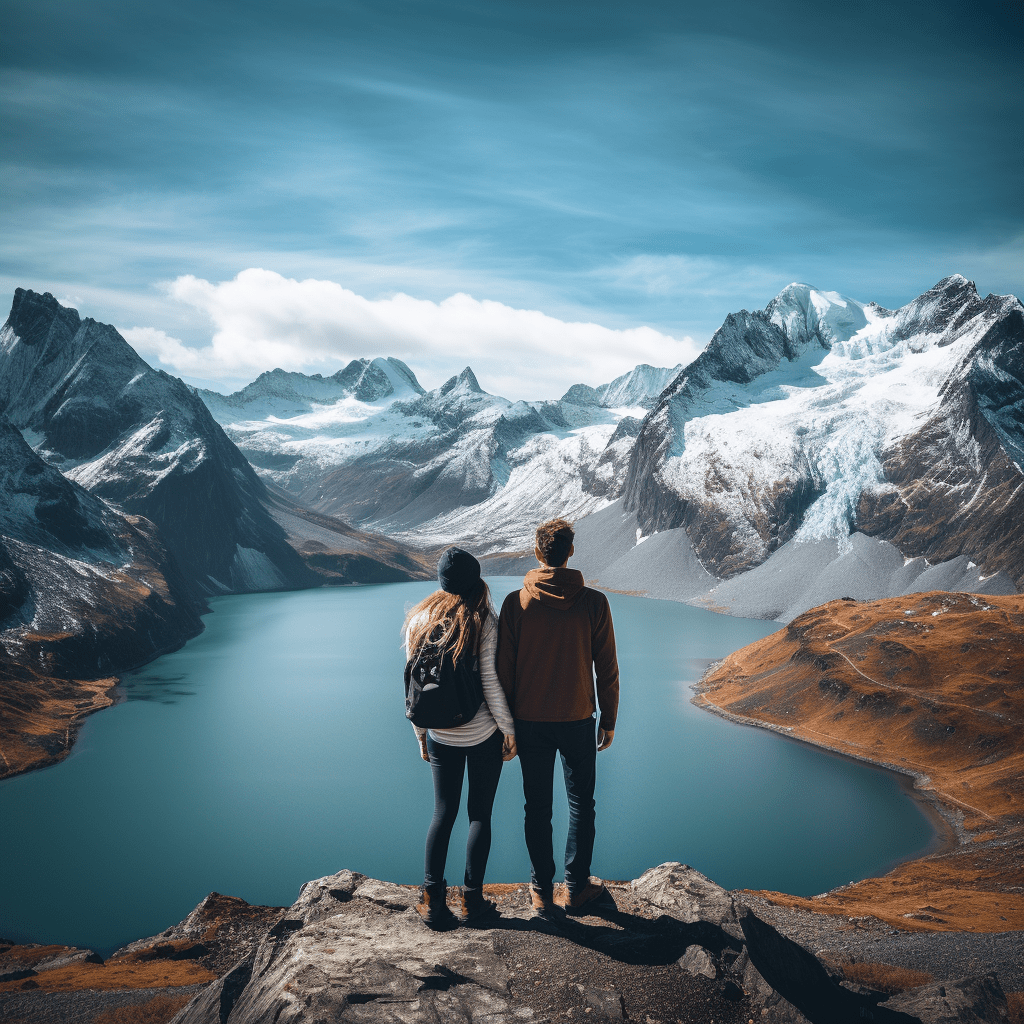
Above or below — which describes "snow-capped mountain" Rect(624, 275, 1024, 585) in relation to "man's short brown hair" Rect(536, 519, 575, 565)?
above

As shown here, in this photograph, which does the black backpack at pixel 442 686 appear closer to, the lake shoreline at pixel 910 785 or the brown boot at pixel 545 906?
the brown boot at pixel 545 906

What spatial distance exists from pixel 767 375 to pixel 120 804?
177034 mm

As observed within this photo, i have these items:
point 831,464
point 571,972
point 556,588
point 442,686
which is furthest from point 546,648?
point 831,464

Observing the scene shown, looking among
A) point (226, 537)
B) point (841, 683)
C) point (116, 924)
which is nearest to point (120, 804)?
point (116, 924)

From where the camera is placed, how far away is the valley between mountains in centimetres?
4678

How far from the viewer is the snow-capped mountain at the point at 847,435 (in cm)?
11306

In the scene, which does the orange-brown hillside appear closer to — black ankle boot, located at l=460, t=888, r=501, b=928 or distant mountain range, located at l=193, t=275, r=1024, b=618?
black ankle boot, located at l=460, t=888, r=501, b=928

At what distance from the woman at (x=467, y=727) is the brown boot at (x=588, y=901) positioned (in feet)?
4.11

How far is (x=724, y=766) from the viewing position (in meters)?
45.2

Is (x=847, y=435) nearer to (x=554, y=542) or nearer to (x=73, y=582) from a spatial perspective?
(x=73, y=582)

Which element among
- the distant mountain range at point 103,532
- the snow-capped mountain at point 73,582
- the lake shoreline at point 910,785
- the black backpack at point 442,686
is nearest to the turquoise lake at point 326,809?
the lake shoreline at point 910,785

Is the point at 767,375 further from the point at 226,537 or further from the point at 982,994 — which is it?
the point at 982,994

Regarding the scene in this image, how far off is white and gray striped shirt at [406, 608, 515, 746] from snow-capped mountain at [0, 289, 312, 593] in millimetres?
152376

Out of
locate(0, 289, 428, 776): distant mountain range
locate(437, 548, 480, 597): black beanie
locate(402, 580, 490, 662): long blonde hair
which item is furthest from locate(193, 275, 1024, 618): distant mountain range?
locate(437, 548, 480, 597): black beanie
